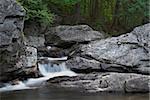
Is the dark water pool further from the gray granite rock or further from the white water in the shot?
the gray granite rock

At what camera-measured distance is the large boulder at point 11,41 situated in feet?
38.4

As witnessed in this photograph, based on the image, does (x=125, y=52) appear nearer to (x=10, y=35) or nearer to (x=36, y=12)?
(x=36, y=12)

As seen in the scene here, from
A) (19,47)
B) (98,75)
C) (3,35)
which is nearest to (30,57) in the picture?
(19,47)

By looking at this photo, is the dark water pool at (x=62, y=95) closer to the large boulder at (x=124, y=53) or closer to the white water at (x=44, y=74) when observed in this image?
the white water at (x=44, y=74)

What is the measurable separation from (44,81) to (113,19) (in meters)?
11.7

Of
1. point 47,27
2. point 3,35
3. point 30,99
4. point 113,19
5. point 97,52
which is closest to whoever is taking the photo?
point 30,99

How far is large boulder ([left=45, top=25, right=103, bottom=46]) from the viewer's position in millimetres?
17781

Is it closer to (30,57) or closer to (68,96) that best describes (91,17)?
(30,57)

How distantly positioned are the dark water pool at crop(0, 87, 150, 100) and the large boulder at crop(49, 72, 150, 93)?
1.37 feet

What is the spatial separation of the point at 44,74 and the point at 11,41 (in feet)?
8.17

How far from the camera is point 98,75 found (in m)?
12.7

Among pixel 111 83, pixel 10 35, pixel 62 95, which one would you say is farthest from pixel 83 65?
pixel 10 35

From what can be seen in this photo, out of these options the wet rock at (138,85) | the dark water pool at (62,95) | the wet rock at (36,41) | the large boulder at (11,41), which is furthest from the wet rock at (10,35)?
the wet rock at (36,41)

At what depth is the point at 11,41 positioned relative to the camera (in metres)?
11.8
